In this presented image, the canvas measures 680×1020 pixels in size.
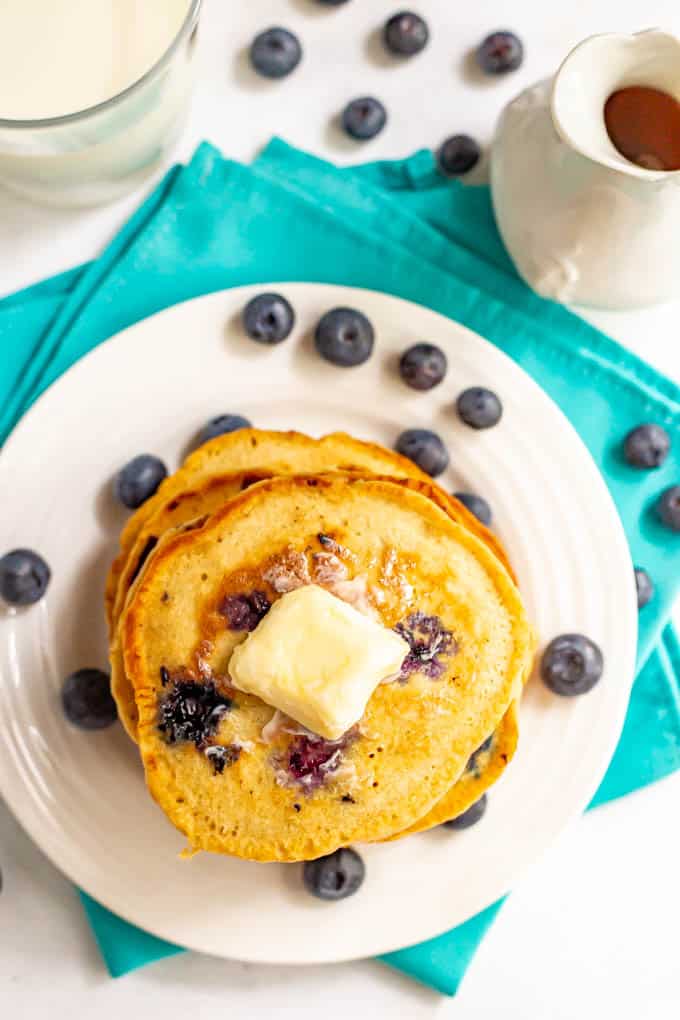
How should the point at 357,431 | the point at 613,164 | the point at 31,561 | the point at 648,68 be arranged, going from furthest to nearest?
the point at 357,431, the point at 31,561, the point at 648,68, the point at 613,164

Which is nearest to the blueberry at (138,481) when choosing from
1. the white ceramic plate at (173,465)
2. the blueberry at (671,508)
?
the white ceramic plate at (173,465)

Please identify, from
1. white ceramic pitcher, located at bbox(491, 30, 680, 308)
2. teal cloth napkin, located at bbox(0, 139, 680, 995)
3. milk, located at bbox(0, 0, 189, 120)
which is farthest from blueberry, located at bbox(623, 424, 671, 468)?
milk, located at bbox(0, 0, 189, 120)

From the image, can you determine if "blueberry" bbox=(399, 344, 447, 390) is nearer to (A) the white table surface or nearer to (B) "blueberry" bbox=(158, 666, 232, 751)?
(A) the white table surface

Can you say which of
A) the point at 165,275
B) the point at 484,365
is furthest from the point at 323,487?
the point at 165,275

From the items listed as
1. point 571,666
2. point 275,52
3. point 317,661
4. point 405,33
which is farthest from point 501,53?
point 317,661

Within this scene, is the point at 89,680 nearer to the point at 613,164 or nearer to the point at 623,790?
the point at 623,790

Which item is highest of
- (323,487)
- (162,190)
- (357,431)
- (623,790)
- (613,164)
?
(613,164)
